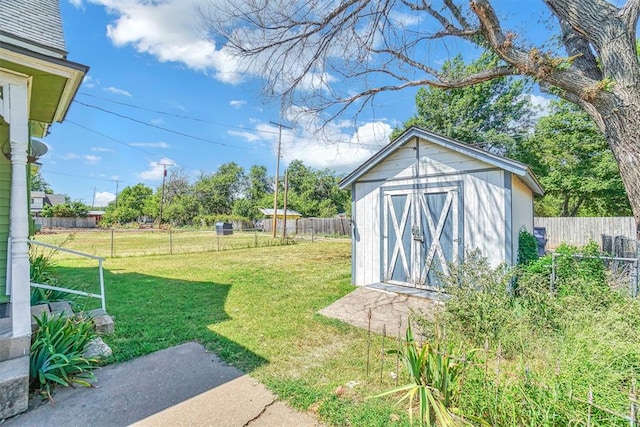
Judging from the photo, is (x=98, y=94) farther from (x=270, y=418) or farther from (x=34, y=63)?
(x=270, y=418)

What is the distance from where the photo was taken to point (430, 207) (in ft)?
20.6

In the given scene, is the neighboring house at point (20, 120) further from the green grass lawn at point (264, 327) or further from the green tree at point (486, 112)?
the green tree at point (486, 112)

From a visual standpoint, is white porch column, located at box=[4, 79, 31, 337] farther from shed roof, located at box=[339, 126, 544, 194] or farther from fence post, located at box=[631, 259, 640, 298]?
fence post, located at box=[631, 259, 640, 298]

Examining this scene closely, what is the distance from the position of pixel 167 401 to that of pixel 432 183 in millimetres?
5695

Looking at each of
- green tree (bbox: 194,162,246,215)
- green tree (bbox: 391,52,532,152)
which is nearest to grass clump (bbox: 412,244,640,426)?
green tree (bbox: 391,52,532,152)

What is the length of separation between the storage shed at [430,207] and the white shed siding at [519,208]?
0.02 m

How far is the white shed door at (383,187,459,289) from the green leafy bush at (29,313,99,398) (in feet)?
17.8

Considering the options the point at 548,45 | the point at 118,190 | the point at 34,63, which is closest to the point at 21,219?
the point at 34,63

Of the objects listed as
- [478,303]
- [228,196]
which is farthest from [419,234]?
[228,196]

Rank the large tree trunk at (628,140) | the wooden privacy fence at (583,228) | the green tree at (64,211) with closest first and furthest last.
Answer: the large tree trunk at (628,140) → the wooden privacy fence at (583,228) → the green tree at (64,211)

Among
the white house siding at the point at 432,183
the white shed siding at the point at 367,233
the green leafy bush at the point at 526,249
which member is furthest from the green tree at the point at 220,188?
the green leafy bush at the point at 526,249

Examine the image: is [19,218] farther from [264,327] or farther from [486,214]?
[486,214]

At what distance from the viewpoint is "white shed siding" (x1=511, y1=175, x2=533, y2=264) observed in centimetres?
550

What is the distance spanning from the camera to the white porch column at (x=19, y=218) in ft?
8.78
